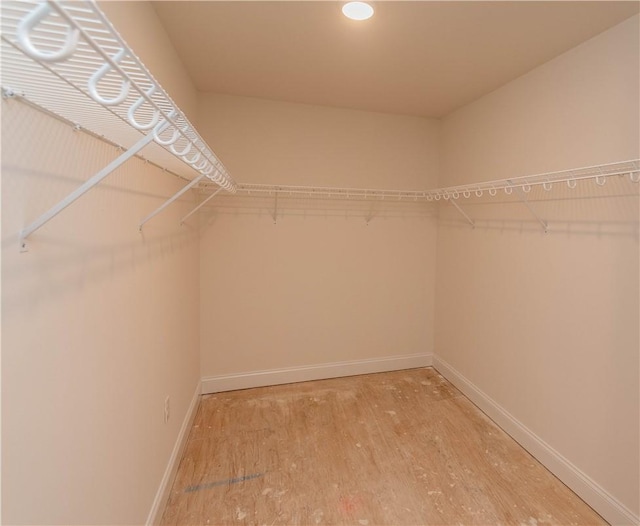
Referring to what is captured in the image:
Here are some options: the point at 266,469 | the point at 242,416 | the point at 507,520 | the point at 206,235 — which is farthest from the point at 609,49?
the point at 242,416

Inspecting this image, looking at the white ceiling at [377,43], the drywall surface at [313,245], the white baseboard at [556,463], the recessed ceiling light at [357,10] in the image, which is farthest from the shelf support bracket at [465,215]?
the recessed ceiling light at [357,10]

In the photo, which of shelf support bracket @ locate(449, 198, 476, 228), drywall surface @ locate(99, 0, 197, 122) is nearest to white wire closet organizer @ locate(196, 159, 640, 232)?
shelf support bracket @ locate(449, 198, 476, 228)

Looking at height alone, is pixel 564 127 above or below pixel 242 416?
above

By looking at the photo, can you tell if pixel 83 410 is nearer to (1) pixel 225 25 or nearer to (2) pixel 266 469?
(2) pixel 266 469

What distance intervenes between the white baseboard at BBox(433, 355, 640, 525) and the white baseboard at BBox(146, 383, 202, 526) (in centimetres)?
209

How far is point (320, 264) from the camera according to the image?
9.27 ft

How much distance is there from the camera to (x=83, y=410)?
3.13 ft

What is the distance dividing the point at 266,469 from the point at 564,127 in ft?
8.28

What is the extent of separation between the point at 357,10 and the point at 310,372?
8.29 feet

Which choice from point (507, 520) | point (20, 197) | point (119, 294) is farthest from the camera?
point (507, 520)

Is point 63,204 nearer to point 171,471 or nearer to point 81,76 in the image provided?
point 81,76

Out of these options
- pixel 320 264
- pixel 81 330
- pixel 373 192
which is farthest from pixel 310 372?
pixel 81 330

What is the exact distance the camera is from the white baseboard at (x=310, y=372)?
2.71m

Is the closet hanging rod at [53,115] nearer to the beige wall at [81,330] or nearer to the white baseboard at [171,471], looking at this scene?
the beige wall at [81,330]
